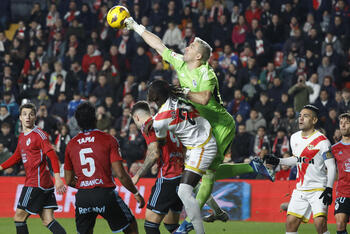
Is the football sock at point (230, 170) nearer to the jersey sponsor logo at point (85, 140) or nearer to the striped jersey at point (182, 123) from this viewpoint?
the striped jersey at point (182, 123)

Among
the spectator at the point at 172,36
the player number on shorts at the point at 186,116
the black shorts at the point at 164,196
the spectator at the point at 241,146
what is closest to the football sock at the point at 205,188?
the black shorts at the point at 164,196

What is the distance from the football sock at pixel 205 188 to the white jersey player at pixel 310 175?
1.18 metres

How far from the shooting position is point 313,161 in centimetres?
942

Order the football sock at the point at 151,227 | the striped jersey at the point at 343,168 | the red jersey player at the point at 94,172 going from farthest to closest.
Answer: the striped jersey at the point at 343,168 → the football sock at the point at 151,227 → the red jersey player at the point at 94,172

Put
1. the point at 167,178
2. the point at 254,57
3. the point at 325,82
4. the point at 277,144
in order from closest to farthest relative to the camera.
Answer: the point at 167,178 → the point at 277,144 → the point at 325,82 → the point at 254,57

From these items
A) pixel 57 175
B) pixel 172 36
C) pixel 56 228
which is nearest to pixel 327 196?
pixel 57 175

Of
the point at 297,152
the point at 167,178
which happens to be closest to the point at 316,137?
the point at 297,152

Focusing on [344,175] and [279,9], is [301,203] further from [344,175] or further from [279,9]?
[279,9]

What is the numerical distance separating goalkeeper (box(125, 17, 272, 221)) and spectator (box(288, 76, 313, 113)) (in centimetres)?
850

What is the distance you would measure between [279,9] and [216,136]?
13.1 metres

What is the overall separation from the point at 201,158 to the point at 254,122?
31.2 feet

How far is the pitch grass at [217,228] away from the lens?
43.2 ft

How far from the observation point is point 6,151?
1739cm

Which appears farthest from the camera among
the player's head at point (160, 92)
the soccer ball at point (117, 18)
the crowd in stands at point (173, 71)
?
the crowd in stands at point (173, 71)
